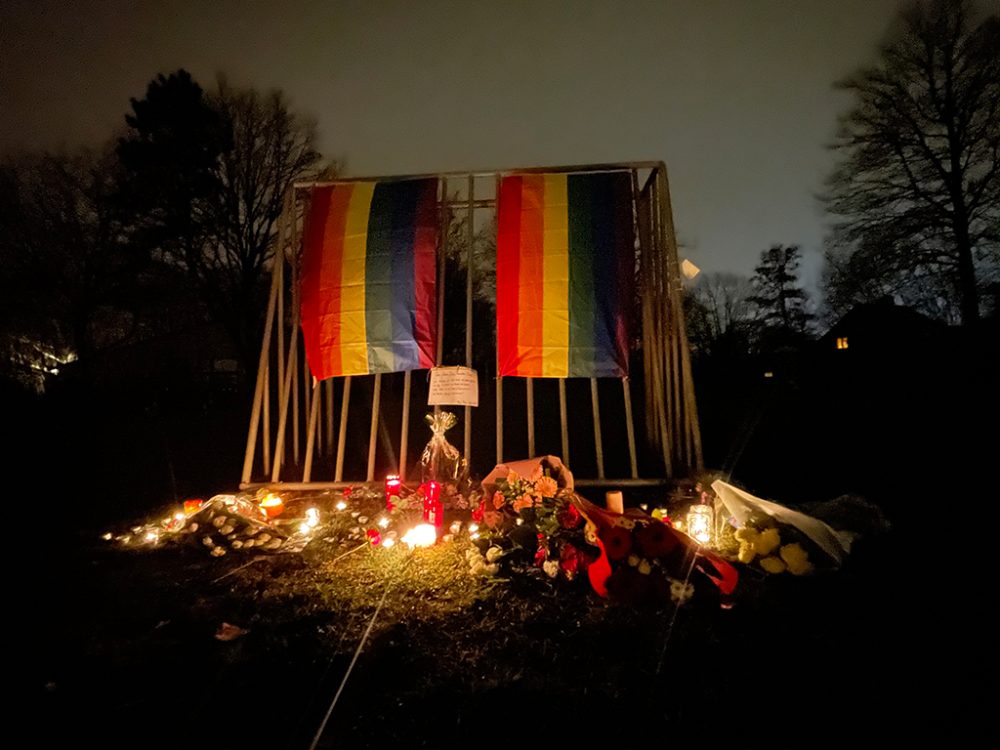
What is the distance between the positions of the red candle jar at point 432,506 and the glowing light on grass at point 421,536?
0.06 m

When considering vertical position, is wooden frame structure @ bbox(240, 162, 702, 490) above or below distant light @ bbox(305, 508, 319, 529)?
above

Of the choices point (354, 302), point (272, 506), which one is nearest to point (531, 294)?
point (354, 302)

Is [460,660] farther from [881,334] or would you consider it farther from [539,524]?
[881,334]

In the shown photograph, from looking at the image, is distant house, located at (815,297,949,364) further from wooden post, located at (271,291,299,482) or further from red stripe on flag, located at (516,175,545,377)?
wooden post, located at (271,291,299,482)

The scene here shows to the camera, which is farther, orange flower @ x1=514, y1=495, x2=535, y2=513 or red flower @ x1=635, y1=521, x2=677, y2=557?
orange flower @ x1=514, y1=495, x2=535, y2=513

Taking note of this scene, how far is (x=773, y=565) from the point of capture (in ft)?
10.4

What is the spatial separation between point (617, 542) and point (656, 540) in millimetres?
222

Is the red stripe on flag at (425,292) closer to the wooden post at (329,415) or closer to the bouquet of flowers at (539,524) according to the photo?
the wooden post at (329,415)

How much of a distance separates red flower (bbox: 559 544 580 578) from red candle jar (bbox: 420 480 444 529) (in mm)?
1139

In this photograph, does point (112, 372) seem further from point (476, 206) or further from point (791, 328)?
point (791, 328)

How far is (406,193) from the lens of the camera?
18.3 feet

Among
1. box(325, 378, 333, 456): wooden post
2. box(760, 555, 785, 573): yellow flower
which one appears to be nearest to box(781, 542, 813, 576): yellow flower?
box(760, 555, 785, 573): yellow flower

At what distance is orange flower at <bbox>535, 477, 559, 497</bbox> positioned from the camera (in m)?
3.75

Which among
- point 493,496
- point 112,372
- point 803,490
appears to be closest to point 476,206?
point 493,496
